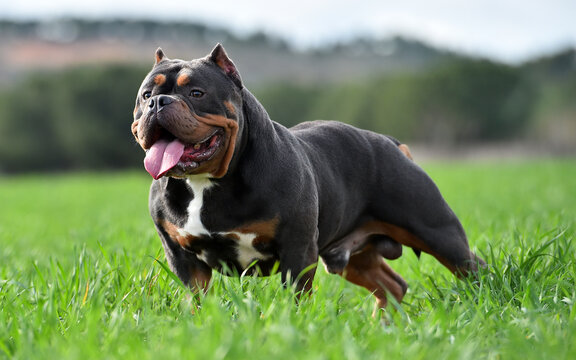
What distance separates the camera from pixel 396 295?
4.52 m

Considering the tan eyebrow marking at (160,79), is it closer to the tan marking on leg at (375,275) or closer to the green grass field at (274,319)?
the green grass field at (274,319)

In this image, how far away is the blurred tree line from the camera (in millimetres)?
34406

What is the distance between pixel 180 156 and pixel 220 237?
51 centimetres

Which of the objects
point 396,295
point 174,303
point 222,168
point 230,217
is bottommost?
point 396,295

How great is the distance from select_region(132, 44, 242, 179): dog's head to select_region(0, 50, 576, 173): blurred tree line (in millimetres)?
28725

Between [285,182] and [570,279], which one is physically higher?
[285,182]

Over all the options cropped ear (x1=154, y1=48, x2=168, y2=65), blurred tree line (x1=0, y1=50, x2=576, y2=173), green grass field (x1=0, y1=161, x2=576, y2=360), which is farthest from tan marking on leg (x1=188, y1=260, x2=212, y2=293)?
blurred tree line (x1=0, y1=50, x2=576, y2=173)

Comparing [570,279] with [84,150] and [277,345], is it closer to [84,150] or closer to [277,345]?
[277,345]

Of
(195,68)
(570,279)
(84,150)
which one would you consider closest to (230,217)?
(195,68)

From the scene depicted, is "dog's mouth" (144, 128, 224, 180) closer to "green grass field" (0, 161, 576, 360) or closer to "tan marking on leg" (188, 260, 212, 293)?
"green grass field" (0, 161, 576, 360)

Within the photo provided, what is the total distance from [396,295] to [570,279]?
127 cm

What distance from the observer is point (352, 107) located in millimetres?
50781

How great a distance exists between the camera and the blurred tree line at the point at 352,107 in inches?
1355

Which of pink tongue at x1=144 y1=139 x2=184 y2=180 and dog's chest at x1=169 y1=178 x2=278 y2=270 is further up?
pink tongue at x1=144 y1=139 x2=184 y2=180
